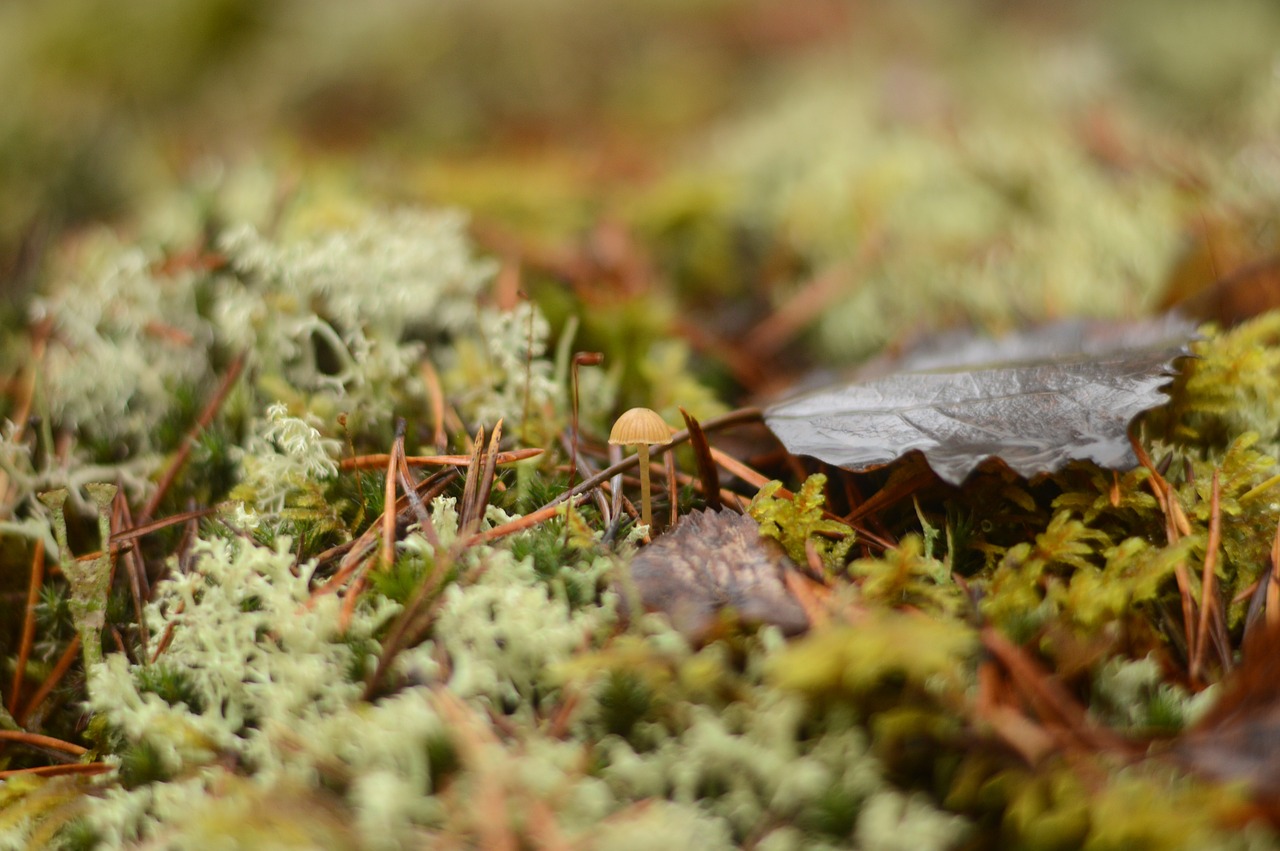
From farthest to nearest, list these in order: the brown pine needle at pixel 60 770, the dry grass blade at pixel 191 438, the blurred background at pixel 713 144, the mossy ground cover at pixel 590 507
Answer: the blurred background at pixel 713 144
the dry grass blade at pixel 191 438
the brown pine needle at pixel 60 770
the mossy ground cover at pixel 590 507

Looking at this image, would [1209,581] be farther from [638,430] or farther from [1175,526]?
[638,430]

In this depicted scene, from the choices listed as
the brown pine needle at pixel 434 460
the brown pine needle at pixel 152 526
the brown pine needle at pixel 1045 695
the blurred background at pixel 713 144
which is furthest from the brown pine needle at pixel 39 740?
the brown pine needle at pixel 1045 695

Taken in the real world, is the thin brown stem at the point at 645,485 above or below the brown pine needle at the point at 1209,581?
above

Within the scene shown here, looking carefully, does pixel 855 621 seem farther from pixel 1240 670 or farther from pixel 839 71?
pixel 839 71

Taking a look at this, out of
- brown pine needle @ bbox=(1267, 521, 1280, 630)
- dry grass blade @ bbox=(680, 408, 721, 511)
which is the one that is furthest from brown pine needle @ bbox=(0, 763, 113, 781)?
brown pine needle @ bbox=(1267, 521, 1280, 630)

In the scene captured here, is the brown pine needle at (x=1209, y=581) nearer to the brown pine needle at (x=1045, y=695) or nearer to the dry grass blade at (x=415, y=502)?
the brown pine needle at (x=1045, y=695)

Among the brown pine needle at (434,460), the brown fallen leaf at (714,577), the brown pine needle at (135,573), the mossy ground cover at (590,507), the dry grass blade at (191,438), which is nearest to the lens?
the mossy ground cover at (590,507)

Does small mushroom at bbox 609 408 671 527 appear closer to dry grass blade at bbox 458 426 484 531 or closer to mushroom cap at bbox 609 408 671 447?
mushroom cap at bbox 609 408 671 447

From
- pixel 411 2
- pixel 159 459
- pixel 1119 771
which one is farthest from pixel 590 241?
pixel 411 2
